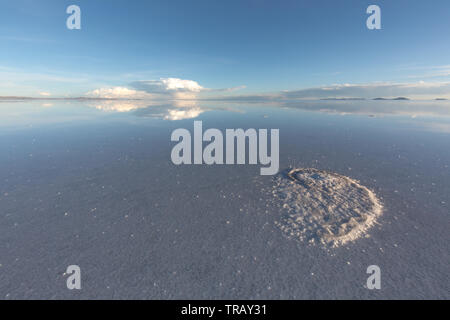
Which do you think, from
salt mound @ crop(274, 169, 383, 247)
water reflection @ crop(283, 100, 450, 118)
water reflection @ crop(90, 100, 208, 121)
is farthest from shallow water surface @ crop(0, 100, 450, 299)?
water reflection @ crop(283, 100, 450, 118)

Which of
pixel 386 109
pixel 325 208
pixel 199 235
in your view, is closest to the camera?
pixel 199 235

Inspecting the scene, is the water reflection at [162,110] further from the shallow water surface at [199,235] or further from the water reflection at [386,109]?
the water reflection at [386,109]

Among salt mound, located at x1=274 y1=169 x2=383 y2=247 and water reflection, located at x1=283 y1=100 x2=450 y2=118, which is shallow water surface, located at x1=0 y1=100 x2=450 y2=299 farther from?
water reflection, located at x1=283 y1=100 x2=450 y2=118

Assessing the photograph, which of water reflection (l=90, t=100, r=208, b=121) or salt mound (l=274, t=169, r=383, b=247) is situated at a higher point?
water reflection (l=90, t=100, r=208, b=121)

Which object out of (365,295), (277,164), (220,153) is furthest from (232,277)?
(220,153)

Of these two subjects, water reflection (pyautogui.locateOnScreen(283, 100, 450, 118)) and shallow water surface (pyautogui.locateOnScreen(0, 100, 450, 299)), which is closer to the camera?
shallow water surface (pyautogui.locateOnScreen(0, 100, 450, 299))

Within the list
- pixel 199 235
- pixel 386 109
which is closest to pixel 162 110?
pixel 199 235

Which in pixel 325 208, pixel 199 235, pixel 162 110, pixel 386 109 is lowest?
pixel 199 235

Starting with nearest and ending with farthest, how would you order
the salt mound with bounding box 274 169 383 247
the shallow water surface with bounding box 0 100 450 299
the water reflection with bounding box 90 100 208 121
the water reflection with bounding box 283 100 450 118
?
the shallow water surface with bounding box 0 100 450 299, the salt mound with bounding box 274 169 383 247, the water reflection with bounding box 90 100 208 121, the water reflection with bounding box 283 100 450 118

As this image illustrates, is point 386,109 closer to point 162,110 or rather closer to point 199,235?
point 162,110
